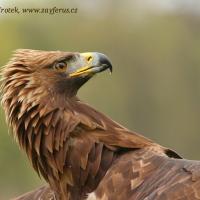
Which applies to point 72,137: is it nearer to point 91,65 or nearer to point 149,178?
point 91,65

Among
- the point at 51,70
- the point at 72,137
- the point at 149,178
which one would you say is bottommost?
the point at 149,178

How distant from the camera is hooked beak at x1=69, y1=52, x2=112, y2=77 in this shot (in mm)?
8961

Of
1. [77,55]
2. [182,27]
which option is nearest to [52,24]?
[182,27]

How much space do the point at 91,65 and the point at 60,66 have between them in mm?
270

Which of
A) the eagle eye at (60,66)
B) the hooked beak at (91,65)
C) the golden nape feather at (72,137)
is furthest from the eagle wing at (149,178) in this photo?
the eagle eye at (60,66)

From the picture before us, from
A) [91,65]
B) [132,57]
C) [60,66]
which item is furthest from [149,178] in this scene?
[132,57]

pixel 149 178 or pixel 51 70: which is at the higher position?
pixel 51 70

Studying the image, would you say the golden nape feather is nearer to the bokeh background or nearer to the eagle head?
the eagle head

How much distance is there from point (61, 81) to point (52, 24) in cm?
3302

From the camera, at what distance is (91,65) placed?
9.02 m

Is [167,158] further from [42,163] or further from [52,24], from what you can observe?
[52,24]

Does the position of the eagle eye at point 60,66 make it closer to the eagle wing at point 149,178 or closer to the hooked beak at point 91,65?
the hooked beak at point 91,65

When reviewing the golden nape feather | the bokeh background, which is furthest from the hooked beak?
the bokeh background

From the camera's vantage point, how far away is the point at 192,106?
122 feet
